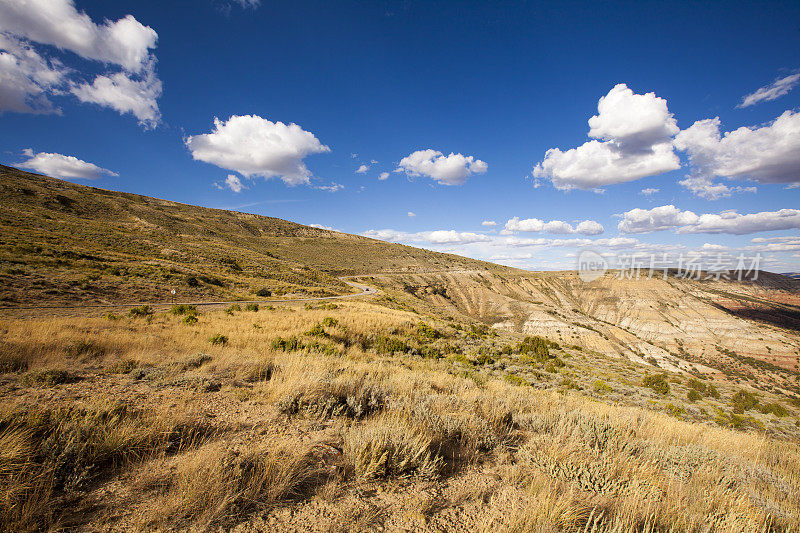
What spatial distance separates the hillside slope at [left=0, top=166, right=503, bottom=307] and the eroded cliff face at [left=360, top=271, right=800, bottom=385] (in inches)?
921

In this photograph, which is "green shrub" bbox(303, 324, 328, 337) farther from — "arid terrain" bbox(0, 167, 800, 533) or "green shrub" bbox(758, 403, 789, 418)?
"green shrub" bbox(758, 403, 789, 418)

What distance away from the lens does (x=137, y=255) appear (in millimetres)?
36000

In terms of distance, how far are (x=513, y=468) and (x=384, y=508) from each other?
6.14 feet

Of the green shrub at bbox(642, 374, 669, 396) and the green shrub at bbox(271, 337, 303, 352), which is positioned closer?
the green shrub at bbox(271, 337, 303, 352)

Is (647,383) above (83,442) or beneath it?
beneath

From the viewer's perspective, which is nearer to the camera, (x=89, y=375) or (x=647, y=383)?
(x=89, y=375)

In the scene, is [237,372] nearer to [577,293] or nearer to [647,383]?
[647,383]

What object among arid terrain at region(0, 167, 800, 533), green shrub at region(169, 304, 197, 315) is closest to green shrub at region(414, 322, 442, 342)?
arid terrain at region(0, 167, 800, 533)

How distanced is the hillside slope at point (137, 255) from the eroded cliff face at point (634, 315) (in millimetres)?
23399

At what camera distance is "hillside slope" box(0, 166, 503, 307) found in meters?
20.3

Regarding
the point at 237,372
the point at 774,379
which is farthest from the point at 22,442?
the point at 774,379

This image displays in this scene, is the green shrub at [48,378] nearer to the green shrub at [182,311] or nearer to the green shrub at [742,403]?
the green shrub at [182,311]

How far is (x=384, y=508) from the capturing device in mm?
2873

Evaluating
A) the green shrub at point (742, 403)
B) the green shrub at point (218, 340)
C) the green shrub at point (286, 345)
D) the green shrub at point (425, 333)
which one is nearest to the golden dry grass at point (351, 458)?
the green shrub at point (218, 340)
